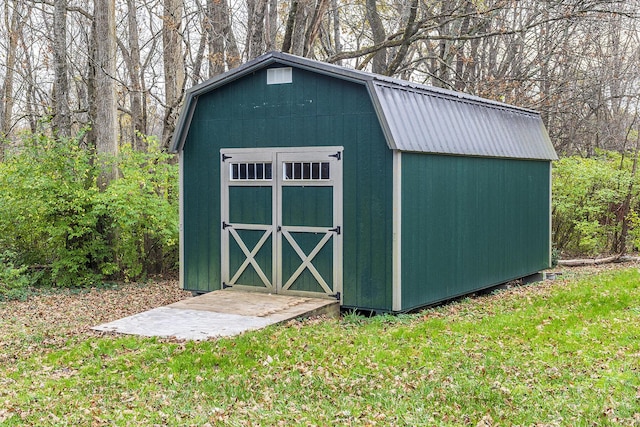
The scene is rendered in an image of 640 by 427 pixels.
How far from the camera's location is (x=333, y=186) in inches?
414

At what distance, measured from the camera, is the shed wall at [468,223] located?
10.5 meters

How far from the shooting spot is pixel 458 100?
1206cm

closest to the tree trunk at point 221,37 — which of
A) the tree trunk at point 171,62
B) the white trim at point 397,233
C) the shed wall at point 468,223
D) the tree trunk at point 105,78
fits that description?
the tree trunk at point 171,62

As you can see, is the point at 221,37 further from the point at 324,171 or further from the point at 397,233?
the point at 397,233

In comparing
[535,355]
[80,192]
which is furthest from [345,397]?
[80,192]

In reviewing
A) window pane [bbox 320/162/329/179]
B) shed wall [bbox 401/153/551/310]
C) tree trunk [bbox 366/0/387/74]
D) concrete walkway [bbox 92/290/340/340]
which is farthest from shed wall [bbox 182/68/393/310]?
tree trunk [bbox 366/0/387/74]

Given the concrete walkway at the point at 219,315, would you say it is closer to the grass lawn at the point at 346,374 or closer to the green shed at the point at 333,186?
the grass lawn at the point at 346,374

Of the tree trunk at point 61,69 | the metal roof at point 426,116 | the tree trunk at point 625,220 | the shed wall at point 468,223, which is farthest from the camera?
the tree trunk at point 625,220

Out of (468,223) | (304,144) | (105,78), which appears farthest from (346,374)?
(105,78)

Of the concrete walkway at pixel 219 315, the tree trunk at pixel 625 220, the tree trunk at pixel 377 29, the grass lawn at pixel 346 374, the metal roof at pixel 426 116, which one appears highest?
the tree trunk at pixel 377 29

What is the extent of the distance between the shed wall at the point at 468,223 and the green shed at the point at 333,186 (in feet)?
0.10

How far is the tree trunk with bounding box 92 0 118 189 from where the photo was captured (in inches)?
582

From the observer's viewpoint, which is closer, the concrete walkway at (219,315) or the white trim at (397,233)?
the concrete walkway at (219,315)

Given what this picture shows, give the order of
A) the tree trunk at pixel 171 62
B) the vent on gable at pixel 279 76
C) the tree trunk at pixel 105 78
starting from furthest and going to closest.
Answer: the tree trunk at pixel 171 62 < the tree trunk at pixel 105 78 < the vent on gable at pixel 279 76
